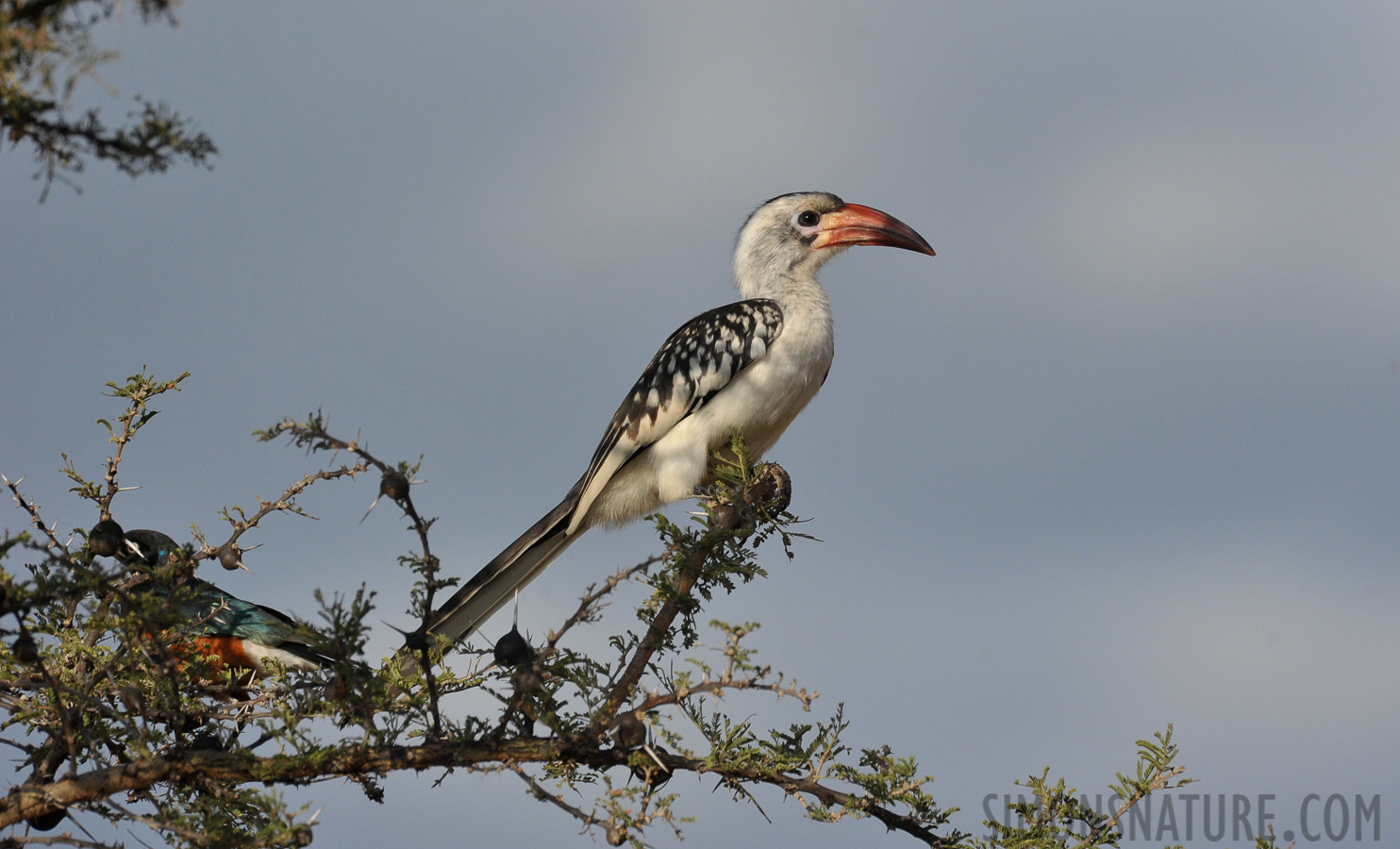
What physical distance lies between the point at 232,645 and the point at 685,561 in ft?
10.8

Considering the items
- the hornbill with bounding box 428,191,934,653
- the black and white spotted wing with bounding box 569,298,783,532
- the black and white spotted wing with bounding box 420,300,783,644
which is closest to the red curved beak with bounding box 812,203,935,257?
the hornbill with bounding box 428,191,934,653

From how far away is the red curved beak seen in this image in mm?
6621

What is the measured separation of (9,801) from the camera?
2.85 meters

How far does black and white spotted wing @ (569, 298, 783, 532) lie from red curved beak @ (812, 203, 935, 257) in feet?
3.59

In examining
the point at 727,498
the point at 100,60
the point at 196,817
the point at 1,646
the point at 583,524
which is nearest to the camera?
the point at 100,60

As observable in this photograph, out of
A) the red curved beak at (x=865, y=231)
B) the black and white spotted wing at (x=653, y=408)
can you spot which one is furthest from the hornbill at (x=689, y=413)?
the red curved beak at (x=865, y=231)

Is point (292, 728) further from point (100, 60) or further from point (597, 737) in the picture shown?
point (100, 60)

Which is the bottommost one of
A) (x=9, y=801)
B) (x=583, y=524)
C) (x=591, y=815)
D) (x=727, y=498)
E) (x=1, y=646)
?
(x=9, y=801)

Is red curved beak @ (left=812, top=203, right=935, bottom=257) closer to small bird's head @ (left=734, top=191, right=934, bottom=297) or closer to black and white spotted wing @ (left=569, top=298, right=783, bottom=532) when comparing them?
small bird's head @ (left=734, top=191, right=934, bottom=297)

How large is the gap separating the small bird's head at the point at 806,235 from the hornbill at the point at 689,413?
0.41 meters

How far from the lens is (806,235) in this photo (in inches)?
259

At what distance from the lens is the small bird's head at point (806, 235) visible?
6457mm

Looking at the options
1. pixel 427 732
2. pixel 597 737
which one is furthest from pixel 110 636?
pixel 597 737

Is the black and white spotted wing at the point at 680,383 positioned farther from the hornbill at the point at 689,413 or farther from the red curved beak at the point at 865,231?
the red curved beak at the point at 865,231
